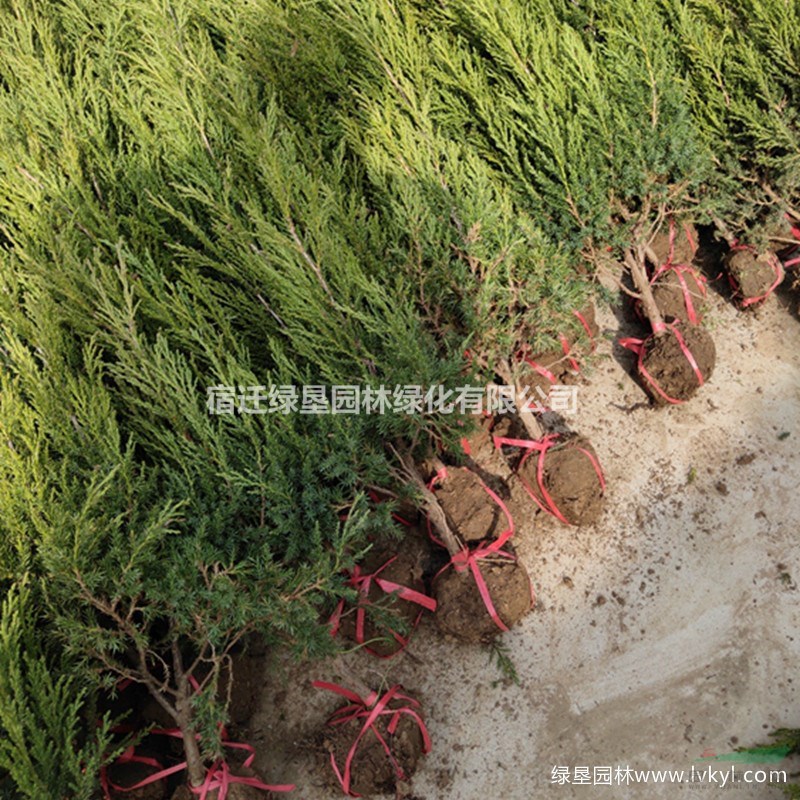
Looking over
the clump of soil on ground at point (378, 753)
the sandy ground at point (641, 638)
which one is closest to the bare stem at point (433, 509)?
the sandy ground at point (641, 638)

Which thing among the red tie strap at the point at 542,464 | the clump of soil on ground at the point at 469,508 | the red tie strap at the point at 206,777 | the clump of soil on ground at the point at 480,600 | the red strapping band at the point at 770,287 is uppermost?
the red strapping band at the point at 770,287

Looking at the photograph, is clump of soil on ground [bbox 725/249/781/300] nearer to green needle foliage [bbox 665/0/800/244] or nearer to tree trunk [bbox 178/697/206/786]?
green needle foliage [bbox 665/0/800/244]

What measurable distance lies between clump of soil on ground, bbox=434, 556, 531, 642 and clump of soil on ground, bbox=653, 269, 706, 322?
1765 mm

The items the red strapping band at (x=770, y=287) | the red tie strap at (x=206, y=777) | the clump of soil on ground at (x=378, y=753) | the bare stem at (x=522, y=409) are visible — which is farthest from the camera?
the red strapping band at (x=770, y=287)

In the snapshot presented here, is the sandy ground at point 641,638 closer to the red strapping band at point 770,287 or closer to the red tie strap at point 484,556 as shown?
the red tie strap at point 484,556

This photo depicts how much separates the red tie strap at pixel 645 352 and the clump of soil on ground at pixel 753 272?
0.49 metres

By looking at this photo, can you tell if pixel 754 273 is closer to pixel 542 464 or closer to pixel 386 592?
pixel 542 464

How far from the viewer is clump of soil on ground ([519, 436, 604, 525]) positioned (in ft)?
11.5

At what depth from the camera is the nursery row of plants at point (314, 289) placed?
9.43ft

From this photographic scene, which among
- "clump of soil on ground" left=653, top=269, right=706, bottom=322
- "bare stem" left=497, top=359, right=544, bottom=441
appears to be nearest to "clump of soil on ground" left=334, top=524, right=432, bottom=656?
"bare stem" left=497, top=359, right=544, bottom=441

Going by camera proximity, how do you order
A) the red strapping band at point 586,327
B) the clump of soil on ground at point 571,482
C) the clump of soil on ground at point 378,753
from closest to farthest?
the clump of soil on ground at point 378,753
the clump of soil on ground at point 571,482
the red strapping band at point 586,327

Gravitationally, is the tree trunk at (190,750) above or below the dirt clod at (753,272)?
below

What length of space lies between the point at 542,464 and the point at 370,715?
144 centimetres

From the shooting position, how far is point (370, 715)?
3.12 meters
